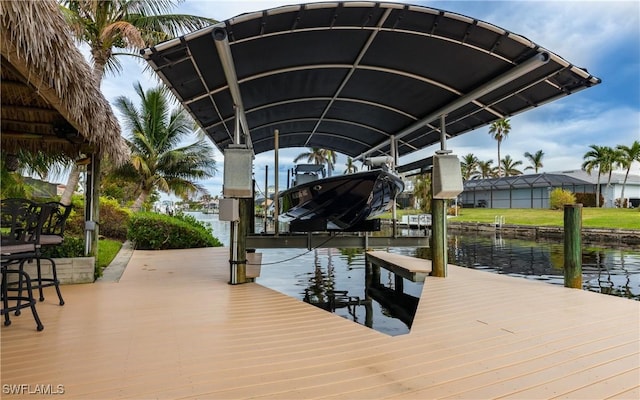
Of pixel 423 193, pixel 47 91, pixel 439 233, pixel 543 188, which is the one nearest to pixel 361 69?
pixel 439 233

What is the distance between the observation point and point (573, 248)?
18.0ft

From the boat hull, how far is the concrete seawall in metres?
18.1

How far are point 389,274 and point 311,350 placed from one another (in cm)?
667

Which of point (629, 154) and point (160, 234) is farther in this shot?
point (629, 154)

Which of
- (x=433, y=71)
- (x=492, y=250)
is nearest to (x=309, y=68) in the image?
(x=433, y=71)

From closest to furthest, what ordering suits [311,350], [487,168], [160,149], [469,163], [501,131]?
1. [311,350]
2. [160,149]
3. [501,131]
4. [469,163]
5. [487,168]

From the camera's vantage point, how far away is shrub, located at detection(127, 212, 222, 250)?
1099cm

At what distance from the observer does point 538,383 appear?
7.59 feet

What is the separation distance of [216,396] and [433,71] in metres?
4.90

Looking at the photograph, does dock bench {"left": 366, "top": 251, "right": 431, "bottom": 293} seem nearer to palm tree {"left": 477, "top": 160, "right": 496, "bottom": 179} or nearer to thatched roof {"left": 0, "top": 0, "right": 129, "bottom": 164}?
thatched roof {"left": 0, "top": 0, "right": 129, "bottom": 164}

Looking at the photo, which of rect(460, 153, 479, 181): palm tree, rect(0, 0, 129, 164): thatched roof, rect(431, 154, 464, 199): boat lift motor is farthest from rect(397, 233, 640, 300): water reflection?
rect(460, 153, 479, 181): palm tree

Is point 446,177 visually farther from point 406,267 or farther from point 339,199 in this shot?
point 406,267

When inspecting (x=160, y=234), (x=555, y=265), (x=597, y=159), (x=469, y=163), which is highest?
(x=469, y=163)

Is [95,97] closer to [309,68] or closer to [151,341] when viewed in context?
[309,68]
